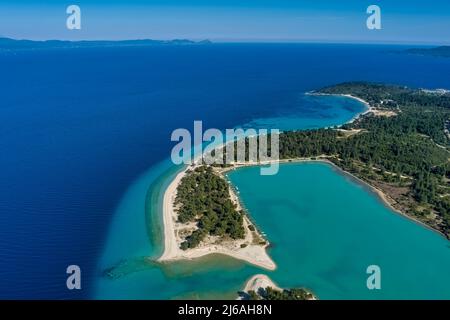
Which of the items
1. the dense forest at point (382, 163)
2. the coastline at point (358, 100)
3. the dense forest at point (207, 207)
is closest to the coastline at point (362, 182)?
the dense forest at point (382, 163)

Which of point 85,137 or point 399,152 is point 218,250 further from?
point 85,137

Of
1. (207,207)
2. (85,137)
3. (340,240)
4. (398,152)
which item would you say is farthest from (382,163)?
(85,137)
